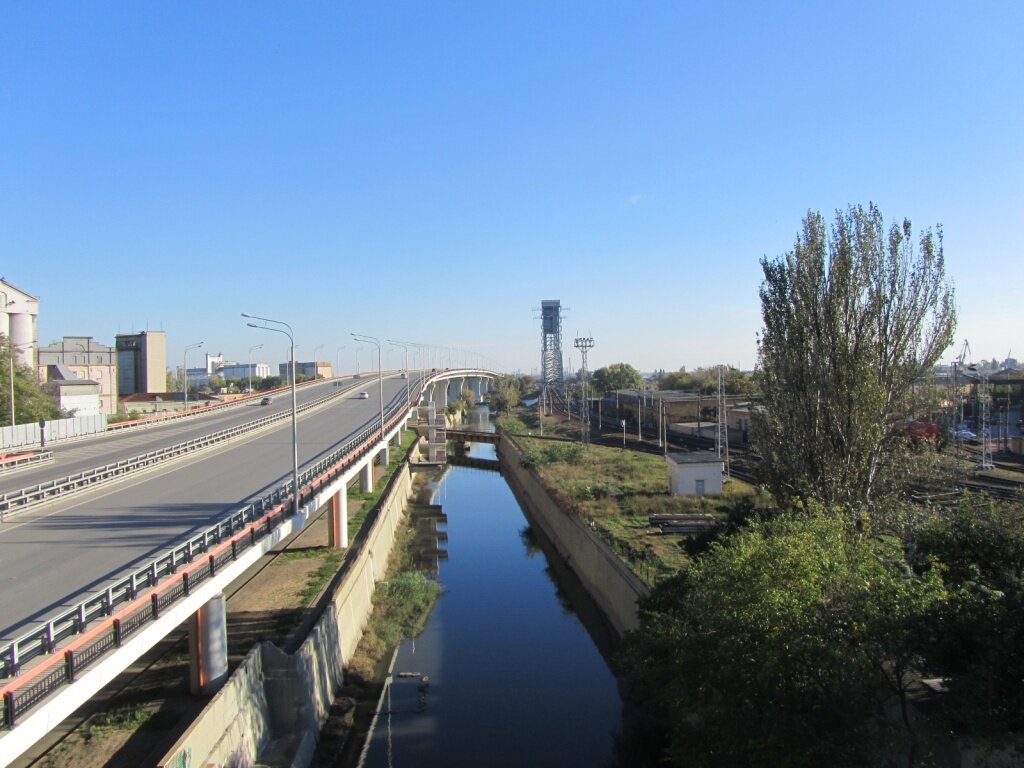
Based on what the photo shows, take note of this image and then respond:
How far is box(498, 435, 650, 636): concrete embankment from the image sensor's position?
21.5 meters

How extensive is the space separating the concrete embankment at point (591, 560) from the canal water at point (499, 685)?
1151 mm

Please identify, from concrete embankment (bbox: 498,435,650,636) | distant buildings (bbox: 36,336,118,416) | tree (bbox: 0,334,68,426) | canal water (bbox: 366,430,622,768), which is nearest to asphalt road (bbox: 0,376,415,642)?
canal water (bbox: 366,430,622,768)

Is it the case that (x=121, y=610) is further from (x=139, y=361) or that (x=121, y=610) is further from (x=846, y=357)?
(x=139, y=361)

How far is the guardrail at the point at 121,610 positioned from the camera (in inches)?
332

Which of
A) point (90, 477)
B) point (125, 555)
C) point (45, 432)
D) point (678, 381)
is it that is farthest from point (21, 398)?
point (678, 381)

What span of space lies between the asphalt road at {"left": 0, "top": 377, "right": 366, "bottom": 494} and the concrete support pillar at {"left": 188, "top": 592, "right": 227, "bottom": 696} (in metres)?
11.0

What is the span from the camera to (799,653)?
9.55 metres

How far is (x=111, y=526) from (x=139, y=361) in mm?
78131

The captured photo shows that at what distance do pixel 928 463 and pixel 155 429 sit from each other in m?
38.5

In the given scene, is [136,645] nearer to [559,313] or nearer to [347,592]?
[347,592]

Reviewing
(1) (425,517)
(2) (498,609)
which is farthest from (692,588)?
(1) (425,517)

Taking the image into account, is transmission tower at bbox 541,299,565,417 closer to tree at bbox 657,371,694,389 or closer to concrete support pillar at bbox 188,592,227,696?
tree at bbox 657,371,694,389

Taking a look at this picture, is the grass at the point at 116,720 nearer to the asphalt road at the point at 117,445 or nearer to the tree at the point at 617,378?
the asphalt road at the point at 117,445

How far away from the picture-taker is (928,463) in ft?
59.4
